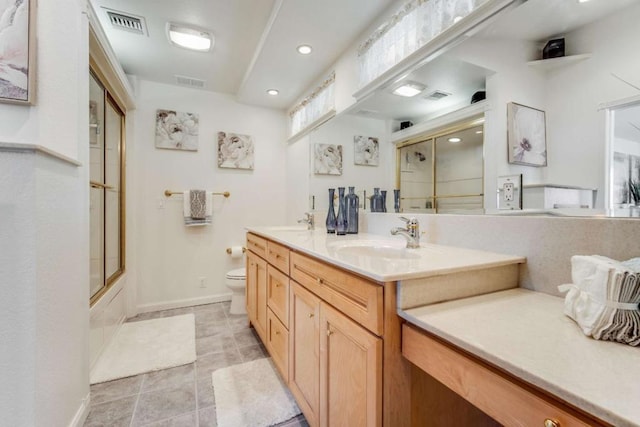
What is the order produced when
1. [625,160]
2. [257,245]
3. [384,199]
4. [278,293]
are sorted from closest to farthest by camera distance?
[625,160], [278,293], [384,199], [257,245]

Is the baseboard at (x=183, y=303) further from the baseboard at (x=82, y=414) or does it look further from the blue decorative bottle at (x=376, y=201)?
the blue decorative bottle at (x=376, y=201)

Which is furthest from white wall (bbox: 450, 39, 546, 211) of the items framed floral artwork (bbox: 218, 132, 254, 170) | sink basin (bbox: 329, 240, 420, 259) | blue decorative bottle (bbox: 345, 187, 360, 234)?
framed floral artwork (bbox: 218, 132, 254, 170)

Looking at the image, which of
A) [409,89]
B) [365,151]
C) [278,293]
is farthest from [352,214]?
[409,89]

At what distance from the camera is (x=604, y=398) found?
416 mm

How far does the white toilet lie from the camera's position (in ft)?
8.64

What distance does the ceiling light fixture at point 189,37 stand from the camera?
201 centimetres

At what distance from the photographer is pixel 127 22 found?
1930 millimetres

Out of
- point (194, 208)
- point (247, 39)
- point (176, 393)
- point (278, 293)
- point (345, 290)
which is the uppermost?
point (247, 39)

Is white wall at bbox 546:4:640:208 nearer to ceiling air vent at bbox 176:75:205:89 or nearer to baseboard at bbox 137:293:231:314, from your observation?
ceiling air vent at bbox 176:75:205:89

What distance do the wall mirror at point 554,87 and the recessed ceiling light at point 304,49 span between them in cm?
110

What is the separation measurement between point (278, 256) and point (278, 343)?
50 cm

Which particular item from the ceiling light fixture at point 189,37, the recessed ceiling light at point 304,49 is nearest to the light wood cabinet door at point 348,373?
the recessed ceiling light at point 304,49

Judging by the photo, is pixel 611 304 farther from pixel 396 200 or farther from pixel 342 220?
pixel 342 220

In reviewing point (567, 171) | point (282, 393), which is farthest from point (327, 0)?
point (282, 393)
